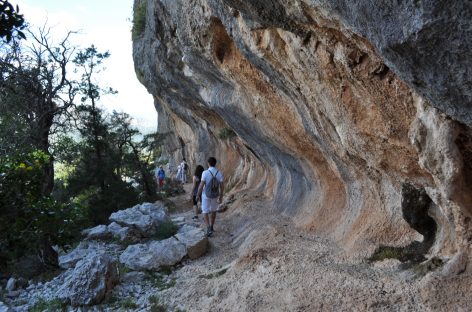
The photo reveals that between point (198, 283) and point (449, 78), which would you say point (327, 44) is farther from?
point (198, 283)

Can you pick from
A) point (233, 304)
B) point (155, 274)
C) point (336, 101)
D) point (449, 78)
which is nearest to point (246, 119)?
point (155, 274)

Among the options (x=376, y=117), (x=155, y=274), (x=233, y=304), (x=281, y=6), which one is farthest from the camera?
(x=155, y=274)

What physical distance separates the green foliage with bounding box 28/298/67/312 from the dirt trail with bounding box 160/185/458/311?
1458 millimetres

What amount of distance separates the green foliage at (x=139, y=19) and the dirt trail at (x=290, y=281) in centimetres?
1046

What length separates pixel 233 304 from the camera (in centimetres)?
503

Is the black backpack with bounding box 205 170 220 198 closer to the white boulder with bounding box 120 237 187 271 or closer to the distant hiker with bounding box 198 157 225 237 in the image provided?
the distant hiker with bounding box 198 157 225 237

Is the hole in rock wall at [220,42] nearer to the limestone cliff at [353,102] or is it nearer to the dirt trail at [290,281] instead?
the limestone cliff at [353,102]

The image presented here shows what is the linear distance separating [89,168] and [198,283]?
32.3 ft

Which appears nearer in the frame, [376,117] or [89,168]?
[376,117]

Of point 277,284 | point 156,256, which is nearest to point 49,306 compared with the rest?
point 156,256

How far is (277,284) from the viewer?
5.09 m

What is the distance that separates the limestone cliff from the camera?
2525mm

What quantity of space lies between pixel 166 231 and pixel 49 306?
3734 millimetres

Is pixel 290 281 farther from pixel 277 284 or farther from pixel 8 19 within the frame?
pixel 8 19
